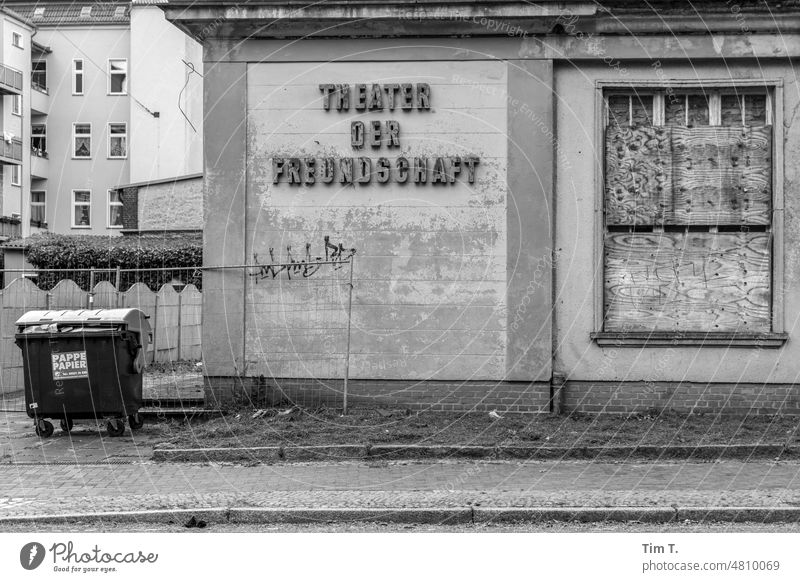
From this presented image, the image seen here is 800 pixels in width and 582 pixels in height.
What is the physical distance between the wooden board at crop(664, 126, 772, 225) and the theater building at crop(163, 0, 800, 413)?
0.08 ft

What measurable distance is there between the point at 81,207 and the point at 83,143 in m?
3.32

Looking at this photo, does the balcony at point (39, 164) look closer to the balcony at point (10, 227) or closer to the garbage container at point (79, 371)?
the balcony at point (10, 227)

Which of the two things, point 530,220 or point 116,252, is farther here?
point 116,252

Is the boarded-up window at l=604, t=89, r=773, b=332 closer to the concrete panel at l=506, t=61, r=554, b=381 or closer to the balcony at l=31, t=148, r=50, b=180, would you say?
the concrete panel at l=506, t=61, r=554, b=381

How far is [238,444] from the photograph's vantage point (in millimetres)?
10617

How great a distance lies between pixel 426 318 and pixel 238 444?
310 centimetres

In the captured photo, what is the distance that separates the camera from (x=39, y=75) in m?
48.8

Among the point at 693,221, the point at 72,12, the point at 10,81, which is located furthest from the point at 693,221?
the point at 72,12

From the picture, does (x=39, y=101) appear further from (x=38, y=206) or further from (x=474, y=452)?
(x=474, y=452)

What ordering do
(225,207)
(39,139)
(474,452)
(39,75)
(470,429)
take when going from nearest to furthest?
(474,452) → (470,429) → (225,207) → (39,75) → (39,139)

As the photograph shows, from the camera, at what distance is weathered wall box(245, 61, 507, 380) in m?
12.4

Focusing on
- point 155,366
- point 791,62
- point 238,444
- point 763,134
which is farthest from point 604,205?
point 155,366

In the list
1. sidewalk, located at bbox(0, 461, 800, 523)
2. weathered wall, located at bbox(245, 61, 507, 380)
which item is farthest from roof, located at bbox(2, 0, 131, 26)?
sidewalk, located at bbox(0, 461, 800, 523)

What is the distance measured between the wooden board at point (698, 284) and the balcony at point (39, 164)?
4201 centimetres
